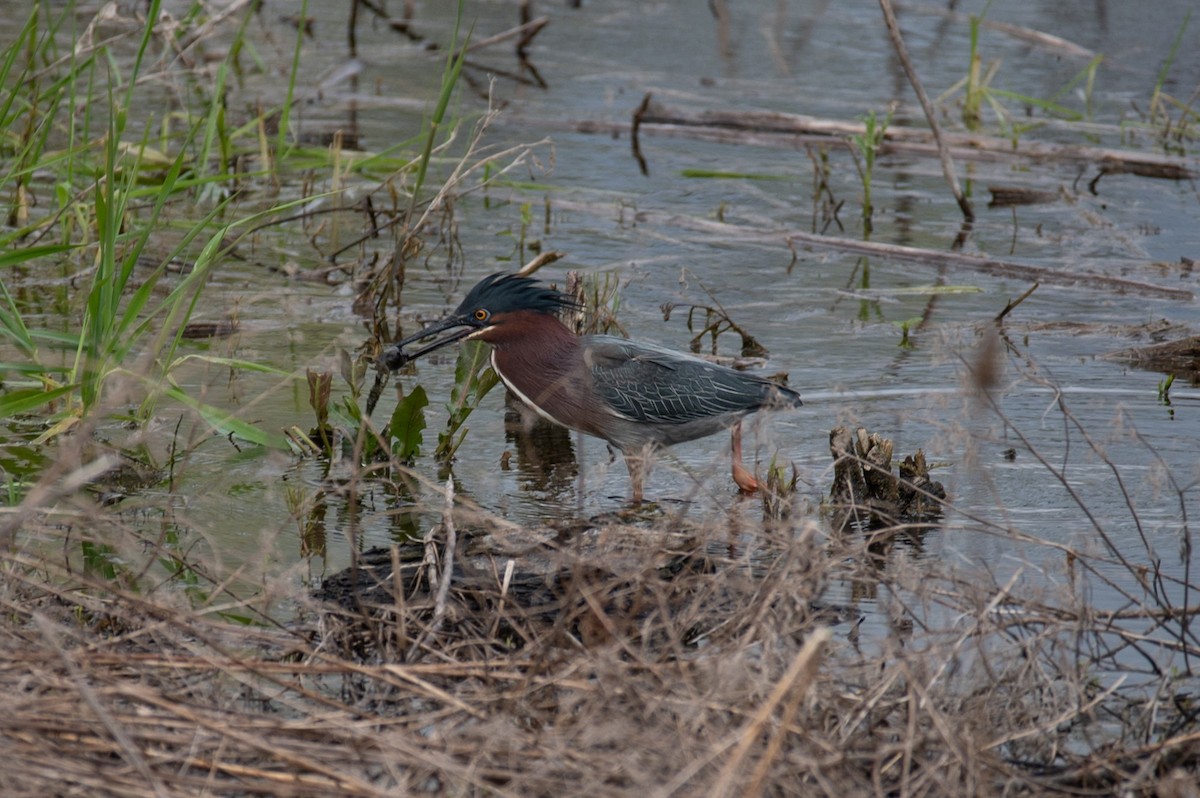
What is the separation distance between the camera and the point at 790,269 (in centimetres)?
842

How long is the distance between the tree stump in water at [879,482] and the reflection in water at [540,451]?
99 cm

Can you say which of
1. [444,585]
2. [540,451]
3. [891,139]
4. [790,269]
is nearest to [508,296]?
[540,451]

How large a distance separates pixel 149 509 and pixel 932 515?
8.53ft

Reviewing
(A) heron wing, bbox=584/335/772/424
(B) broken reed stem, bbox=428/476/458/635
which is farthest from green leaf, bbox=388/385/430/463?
(B) broken reed stem, bbox=428/476/458/635

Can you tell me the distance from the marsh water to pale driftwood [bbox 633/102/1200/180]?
10 cm

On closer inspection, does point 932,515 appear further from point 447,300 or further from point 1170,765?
point 447,300

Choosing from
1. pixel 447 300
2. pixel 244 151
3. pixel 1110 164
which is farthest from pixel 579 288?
pixel 1110 164

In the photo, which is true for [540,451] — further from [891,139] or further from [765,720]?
[891,139]

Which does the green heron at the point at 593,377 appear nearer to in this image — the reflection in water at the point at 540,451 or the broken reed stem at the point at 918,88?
the reflection in water at the point at 540,451

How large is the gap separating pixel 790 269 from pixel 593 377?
298cm

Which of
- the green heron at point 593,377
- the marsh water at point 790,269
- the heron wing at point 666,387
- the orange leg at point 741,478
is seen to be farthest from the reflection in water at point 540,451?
the orange leg at point 741,478

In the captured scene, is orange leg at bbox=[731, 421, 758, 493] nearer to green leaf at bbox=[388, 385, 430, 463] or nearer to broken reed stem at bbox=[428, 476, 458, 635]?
green leaf at bbox=[388, 385, 430, 463]

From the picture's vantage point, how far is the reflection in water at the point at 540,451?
18.2 feet

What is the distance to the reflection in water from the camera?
555 centimetres
